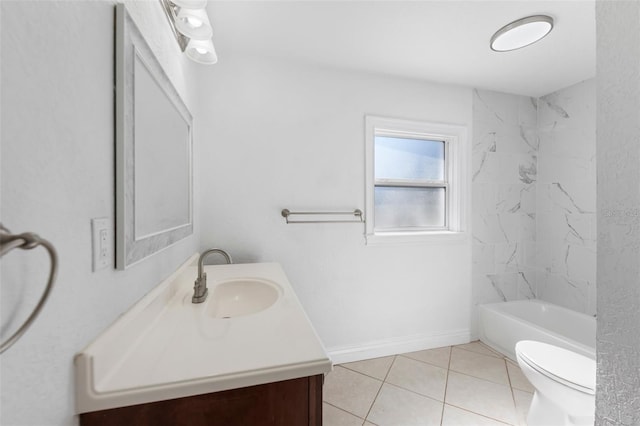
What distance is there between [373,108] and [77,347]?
2.19m

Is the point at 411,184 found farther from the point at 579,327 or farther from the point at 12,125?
the point at 12,125

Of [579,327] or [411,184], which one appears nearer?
[579,327]

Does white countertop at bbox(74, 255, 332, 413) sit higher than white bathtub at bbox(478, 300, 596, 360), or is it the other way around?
white countertop at bbox(74, 255, 332, 413)

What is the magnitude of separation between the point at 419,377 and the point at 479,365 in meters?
0.55

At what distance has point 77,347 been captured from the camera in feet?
1.82

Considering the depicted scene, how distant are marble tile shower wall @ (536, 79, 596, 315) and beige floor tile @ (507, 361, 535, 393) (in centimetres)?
87

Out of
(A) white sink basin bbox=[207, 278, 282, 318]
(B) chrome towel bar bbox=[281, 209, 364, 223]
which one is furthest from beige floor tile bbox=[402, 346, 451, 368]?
(A) white sink basin bbox=[207, 278, 282, 318]

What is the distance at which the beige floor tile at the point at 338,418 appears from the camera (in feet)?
4.91

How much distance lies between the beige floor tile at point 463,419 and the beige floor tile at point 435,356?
480 mm

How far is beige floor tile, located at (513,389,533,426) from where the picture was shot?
5.08ft

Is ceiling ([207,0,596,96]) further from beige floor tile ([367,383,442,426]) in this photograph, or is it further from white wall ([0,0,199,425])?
beige floor tile ([367,383,442,426])

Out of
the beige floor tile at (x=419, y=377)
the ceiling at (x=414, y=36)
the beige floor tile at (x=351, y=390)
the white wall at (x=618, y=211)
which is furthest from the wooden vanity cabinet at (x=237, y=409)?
the ceiling at (x=414, y=36)

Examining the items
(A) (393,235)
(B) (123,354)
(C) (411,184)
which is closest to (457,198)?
(C) (411,184)

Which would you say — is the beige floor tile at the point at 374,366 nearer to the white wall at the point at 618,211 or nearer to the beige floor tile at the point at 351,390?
the beige floor tile at the point at 351,390
